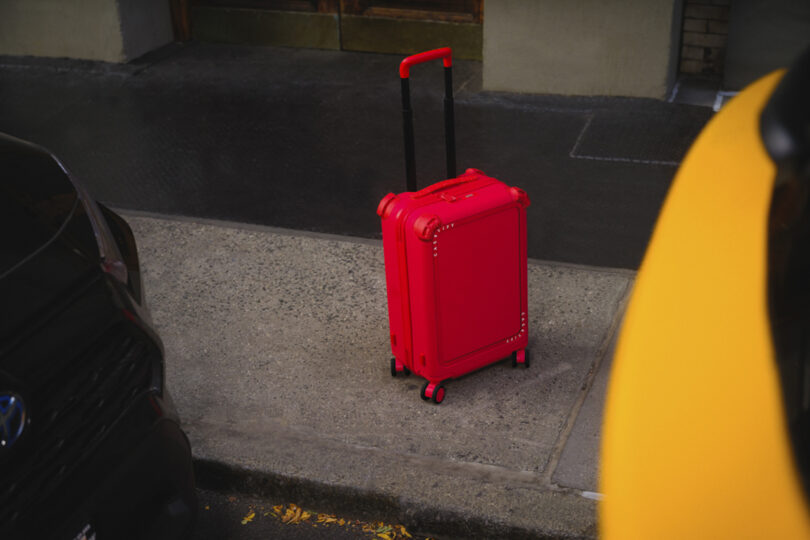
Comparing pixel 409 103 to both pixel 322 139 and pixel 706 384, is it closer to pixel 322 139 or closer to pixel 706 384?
pixel 706 384

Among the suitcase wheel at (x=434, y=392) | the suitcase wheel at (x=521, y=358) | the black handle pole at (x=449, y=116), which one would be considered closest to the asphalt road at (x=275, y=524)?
the suitcase wheel at (x=434, y=392)

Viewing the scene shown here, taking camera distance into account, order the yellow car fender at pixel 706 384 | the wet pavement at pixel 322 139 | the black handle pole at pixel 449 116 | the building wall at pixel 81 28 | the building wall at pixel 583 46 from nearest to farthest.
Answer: the yellow car fender at pixel 706 384
the black handle pole at pixel 449 116
the wet pavement at pixel 322 139
the building wall at pixel 583 46
the building wall at pixel 81 28

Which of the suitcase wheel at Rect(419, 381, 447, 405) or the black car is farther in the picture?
the suitcase wheel at Rect(419, 381, 447, 405)

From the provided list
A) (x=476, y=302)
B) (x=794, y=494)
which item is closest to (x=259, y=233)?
(x=476, y=302)

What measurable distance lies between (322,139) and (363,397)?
3274 millimetres

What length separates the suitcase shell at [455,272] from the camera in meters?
3.59

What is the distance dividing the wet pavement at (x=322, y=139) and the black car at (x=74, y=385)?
2.73 m

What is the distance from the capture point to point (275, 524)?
11.4 feet

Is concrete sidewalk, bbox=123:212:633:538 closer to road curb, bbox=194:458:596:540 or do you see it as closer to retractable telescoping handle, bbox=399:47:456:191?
road curb, bbox=194:458:596:540

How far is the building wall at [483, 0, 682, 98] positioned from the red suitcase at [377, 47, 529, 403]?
11.4 feet

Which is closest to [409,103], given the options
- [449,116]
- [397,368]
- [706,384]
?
[449,116]

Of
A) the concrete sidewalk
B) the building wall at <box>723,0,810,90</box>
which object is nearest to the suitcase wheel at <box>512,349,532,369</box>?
the concrete sidewalk

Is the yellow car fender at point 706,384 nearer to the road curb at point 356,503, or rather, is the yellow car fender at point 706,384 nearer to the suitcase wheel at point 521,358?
the road curb at point 356,503

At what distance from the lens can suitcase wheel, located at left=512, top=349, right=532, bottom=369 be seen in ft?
13.2
